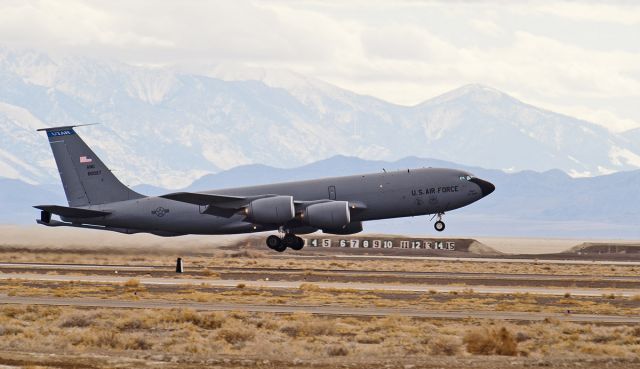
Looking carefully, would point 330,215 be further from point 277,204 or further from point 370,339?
point 370,339

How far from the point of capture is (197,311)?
41094 mm

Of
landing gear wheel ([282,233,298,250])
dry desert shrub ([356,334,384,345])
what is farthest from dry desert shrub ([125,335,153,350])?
landing gear wheel ([282,233,298,250])

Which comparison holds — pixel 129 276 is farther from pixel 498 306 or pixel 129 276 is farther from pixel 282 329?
pixel 282 329

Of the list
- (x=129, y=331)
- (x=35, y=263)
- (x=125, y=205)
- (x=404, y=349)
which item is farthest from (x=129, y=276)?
(x=404, y=349)

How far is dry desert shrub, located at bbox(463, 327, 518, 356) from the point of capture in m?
31.9

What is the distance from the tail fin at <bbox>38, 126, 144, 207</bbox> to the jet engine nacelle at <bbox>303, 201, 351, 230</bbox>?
11.6 metres

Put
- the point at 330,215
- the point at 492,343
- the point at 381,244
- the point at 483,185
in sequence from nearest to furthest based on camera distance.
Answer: the point at 492,343
the point at 330,215
the point at 483,185
the point at 381,244

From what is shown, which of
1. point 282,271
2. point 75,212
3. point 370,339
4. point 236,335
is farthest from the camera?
point 75,212

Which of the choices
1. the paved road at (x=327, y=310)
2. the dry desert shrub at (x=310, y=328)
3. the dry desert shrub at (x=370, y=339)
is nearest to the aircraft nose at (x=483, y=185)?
the paved road at (x=327, y=310)

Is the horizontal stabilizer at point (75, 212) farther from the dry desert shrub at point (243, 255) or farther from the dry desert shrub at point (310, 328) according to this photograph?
the dry desert shrub at point (310, 328)

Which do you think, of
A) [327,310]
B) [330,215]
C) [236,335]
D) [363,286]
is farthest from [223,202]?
[236,335]

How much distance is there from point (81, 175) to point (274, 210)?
43.8ft

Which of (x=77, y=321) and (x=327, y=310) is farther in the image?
(x=327, y=310)

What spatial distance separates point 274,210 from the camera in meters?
67.8
